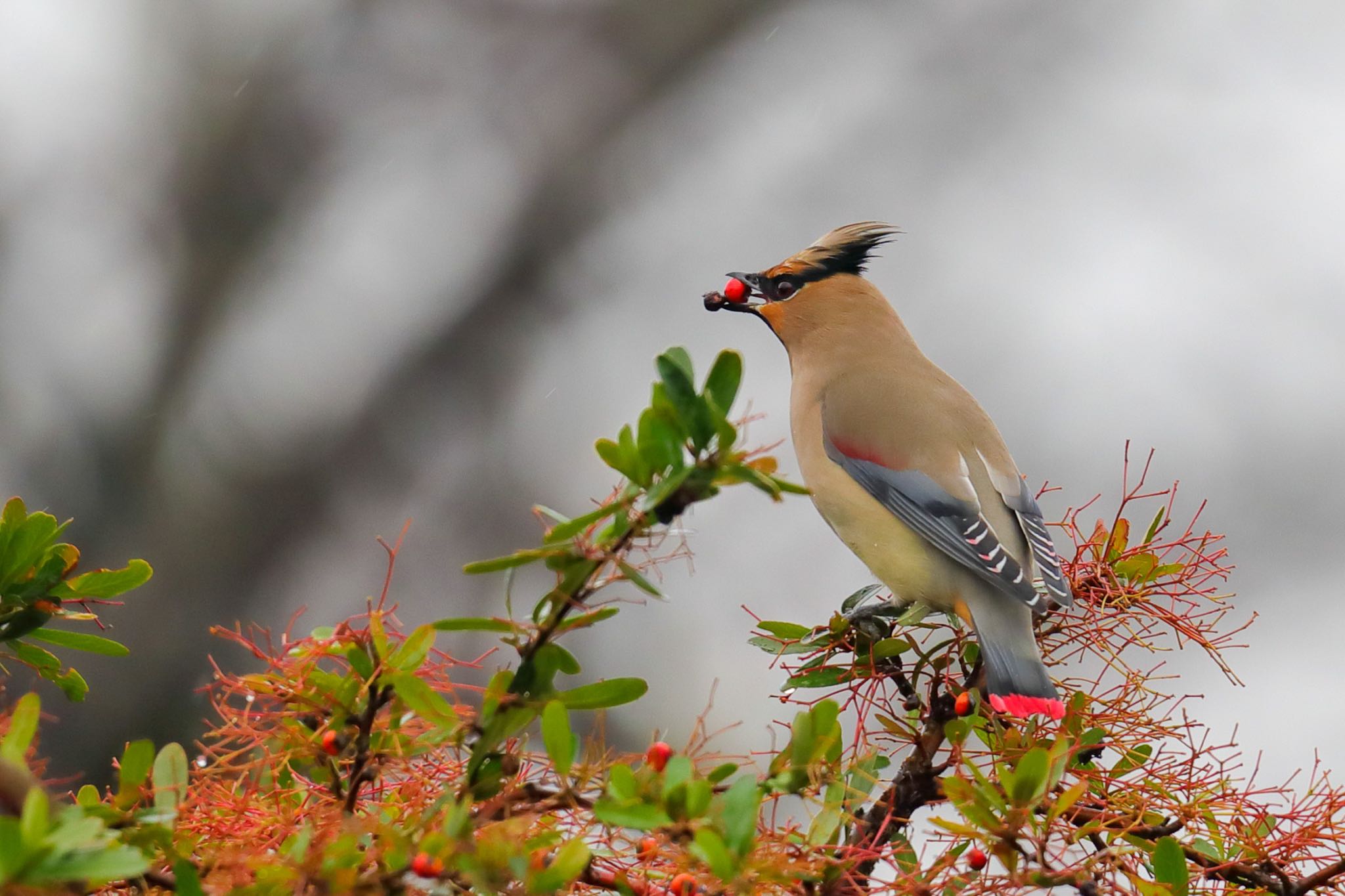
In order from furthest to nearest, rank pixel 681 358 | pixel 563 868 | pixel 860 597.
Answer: pixel 860 597 < pixel 681 358 < pixel 563 868

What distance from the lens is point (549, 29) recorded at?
6.27 metres

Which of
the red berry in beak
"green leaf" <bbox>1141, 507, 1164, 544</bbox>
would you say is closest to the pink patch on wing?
"green leaf" <bbox>1141, 507, 1164, 544</bbox>

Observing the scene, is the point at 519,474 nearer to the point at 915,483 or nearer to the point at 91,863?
the point at 915,483

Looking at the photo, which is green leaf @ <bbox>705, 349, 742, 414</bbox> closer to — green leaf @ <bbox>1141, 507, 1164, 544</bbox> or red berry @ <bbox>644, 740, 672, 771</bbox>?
red berry @ <bbox>644, 740, 672, 771</bbox>

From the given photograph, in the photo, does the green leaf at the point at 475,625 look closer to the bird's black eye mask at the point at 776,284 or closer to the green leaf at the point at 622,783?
the green leaf at the point at 622,783

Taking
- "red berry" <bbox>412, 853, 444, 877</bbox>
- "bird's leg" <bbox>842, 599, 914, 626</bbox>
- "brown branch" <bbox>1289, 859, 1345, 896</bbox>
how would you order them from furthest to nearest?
"bird's leg" <bbox>842, 599, 914, 626</bbox>, "brown branch" <bbox>1289, 859, 1345, 896</bbox>, "red berry" <bbox>412, 853, 444, 877</bbox>

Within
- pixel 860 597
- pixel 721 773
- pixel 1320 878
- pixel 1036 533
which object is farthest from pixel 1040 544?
pixel 721 773

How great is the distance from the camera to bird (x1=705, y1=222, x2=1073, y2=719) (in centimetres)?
240

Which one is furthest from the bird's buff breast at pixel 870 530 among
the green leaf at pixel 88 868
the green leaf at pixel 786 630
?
the green leaf at pixel 88 868

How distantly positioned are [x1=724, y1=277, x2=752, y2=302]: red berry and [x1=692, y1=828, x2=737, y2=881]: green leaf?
2.34 m

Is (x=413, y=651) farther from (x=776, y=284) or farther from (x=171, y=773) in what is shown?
(x=776, y=284)

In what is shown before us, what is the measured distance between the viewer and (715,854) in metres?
0.97

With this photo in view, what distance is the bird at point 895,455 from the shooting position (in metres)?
2.40

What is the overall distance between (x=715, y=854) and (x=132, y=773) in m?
0.47
